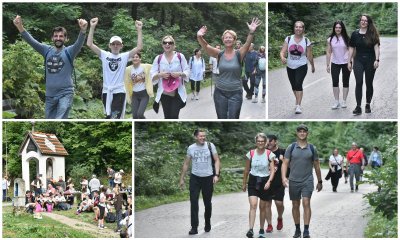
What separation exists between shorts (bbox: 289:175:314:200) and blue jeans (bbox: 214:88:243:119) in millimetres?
1424

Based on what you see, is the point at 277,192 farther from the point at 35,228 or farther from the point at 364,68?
the point at 35,228

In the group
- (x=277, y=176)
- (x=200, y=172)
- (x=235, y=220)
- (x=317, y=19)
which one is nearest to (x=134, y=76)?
(x=200, y=172)

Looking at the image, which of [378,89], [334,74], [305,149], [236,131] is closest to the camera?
[305,149]

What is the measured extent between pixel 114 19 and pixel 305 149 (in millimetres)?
7647

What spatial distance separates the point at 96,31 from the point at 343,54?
19.7 ft

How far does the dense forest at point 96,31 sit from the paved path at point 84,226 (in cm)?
264

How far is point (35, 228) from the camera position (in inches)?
653

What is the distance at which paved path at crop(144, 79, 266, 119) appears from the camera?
746 inches

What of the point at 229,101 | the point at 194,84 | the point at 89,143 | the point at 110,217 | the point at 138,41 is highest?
the point at 138,41

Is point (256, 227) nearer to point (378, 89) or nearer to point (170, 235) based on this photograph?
point (170, 235)

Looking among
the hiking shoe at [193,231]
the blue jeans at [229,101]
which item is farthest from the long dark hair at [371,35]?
the hiking shoe at [193,231]

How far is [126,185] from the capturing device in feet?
55.6

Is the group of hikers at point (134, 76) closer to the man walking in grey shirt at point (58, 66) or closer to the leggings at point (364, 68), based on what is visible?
the man walking in grey shirt at point (58, 66)

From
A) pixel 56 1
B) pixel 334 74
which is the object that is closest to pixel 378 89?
pixel 334 74
